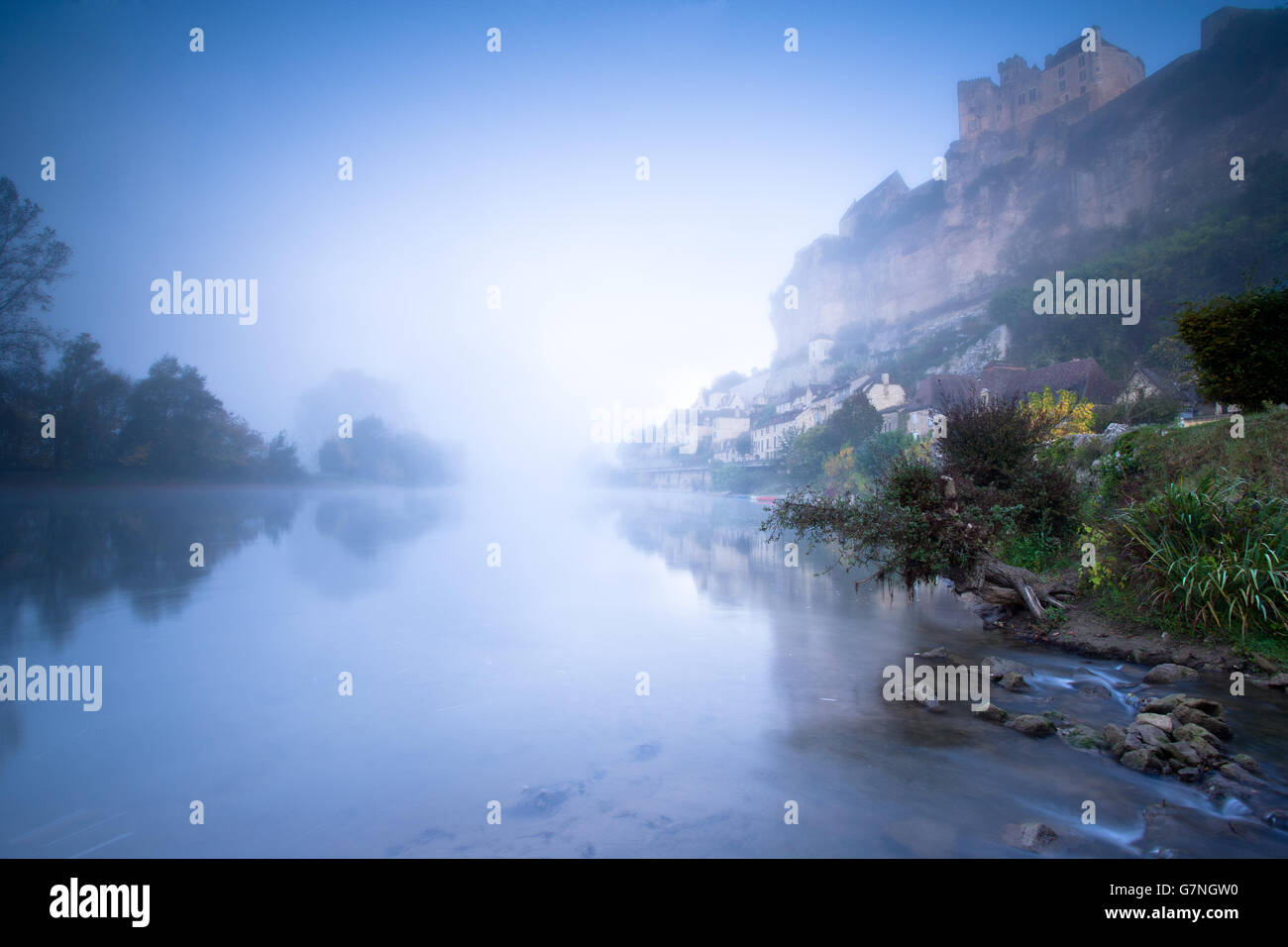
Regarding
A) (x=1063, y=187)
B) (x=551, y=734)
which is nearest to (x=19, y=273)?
(x=551, y=734)

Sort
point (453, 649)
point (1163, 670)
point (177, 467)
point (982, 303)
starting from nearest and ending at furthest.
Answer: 1. point (1163, 670)
2. point (453, 649)
3. point (177, 467)
4. point (982, 303)

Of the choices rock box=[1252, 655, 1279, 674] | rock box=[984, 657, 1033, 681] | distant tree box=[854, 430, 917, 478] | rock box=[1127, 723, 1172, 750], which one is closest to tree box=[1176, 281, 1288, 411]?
rock box=[1252, 655, 1279, 674]

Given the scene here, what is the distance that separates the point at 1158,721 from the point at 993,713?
1732 millimetres

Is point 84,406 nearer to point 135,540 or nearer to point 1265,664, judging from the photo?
point 135,540

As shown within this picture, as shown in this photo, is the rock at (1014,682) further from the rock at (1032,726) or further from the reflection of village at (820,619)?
the reflection of village at (820,619)

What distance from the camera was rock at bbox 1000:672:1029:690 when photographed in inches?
366

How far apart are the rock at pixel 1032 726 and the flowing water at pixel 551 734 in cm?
18

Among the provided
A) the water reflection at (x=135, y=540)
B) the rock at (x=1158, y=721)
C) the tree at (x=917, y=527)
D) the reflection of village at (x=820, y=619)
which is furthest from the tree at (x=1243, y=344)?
the water reflection at (x=135, y=540)

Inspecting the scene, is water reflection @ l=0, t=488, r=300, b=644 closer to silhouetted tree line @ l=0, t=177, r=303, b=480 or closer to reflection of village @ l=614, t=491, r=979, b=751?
silhouetted tree line @ l=0, t=177, r=303, b=480

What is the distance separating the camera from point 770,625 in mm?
14422
